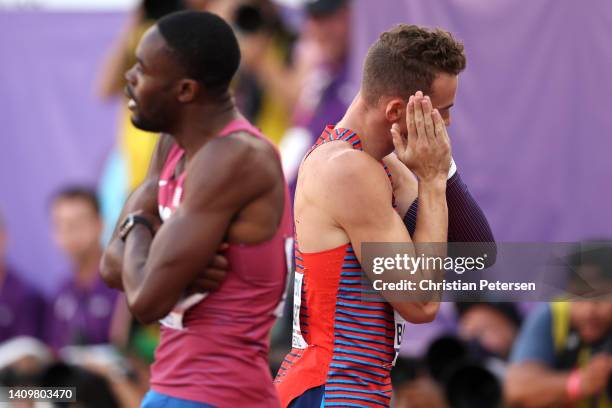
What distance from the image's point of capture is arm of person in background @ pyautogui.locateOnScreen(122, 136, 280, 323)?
13.0 feet

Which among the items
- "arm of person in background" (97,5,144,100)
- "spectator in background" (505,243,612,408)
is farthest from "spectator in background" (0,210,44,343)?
"spectator in background" (505,243,612,408)

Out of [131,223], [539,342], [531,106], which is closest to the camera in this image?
[131,223]

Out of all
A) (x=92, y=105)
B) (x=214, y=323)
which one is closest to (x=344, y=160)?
(x=214, y=323)

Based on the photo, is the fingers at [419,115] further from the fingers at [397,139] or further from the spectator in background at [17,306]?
the spectator in background at [17,306]

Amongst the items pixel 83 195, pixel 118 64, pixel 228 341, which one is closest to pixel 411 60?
pixel 228 341

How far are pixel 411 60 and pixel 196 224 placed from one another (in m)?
0.93

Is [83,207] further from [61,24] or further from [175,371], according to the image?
[175,371]

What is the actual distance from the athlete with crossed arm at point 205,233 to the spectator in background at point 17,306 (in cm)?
525

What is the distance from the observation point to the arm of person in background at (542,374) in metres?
6.00

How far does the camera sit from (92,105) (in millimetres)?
10062

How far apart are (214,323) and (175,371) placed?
0.22m

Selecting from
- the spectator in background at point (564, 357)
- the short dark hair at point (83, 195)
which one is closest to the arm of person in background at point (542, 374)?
the spectator in background at point (564, 357)

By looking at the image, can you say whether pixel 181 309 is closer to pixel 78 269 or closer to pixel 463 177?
pixel 463 177

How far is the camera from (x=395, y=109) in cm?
394
